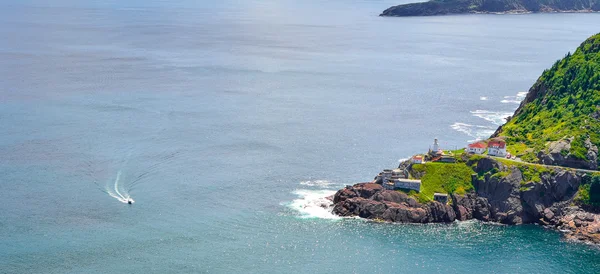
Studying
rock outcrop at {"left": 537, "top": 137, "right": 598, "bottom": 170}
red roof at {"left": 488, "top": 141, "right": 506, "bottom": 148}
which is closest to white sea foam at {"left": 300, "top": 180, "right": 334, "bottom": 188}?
red roof at {"left": 488, "top": 141, "right": 506, "bottom": 148}

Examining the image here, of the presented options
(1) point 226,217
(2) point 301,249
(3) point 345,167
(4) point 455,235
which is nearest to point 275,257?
(2) point 301,249

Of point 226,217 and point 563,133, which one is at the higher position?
point 563,133

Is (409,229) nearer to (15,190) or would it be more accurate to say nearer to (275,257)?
(275,257)

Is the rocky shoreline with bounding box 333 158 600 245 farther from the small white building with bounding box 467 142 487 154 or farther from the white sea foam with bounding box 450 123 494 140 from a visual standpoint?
the white sea foam with bounding box 450 123 494 140

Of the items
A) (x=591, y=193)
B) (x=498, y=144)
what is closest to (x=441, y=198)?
(x=498, y=144)

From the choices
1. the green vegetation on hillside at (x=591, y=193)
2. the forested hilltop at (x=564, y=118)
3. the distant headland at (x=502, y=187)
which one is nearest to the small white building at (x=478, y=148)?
the distant headland at (x=502, y=187)

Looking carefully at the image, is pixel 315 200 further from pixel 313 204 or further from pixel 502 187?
pixel 502 187
